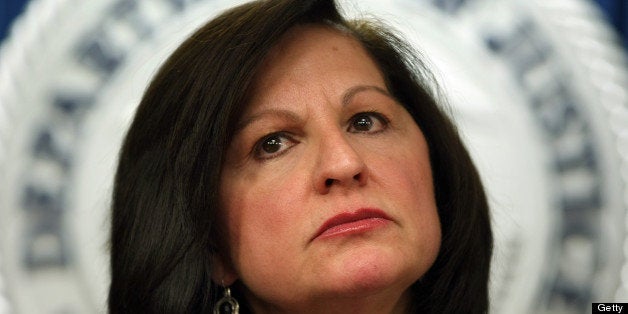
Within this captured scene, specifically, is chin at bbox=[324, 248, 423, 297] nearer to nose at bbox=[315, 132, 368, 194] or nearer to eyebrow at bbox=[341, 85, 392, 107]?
nose at bbox=[315, 132, 368, 194]

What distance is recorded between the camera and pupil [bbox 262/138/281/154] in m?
0.91

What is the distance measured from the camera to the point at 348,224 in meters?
0.83

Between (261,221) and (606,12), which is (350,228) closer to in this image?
(261,221)

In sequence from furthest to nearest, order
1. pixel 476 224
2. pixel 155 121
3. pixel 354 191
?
pixel 476 224, pixel 155 121, pixel 354 191

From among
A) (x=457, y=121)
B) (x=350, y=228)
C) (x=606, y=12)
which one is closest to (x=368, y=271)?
(x=350, y=228)

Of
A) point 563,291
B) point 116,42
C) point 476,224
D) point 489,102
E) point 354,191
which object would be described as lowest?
point 563,291

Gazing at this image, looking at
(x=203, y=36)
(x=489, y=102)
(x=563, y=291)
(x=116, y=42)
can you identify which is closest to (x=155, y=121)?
(x=203, y=36)

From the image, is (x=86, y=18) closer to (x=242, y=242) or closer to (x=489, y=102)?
(x=242, y=242)

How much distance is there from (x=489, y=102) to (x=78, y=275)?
625 millimetres

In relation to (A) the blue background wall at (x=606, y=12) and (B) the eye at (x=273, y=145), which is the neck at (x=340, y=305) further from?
(A) the blue background wall at (x=606, y=12)

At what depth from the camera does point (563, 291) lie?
112 cm

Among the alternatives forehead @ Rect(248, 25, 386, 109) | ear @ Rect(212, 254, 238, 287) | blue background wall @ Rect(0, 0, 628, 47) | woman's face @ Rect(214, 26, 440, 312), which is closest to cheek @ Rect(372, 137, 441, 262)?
woman's face @ Rect(214, 26, 440, 312)

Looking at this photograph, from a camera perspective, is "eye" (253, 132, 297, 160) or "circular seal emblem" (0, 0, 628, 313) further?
"circular seal emblem" (0, 0, 628, 313)

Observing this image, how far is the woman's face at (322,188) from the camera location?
2.75ft
